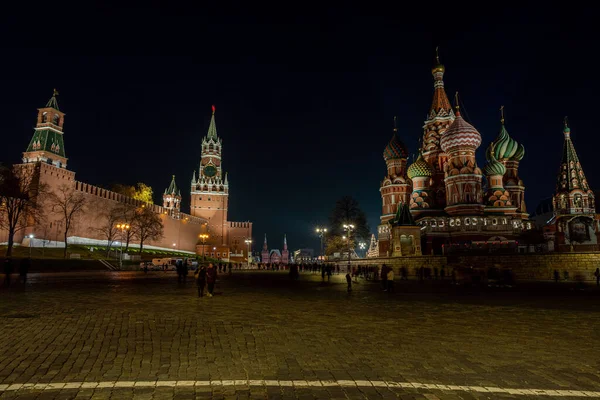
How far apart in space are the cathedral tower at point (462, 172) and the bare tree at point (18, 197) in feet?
158

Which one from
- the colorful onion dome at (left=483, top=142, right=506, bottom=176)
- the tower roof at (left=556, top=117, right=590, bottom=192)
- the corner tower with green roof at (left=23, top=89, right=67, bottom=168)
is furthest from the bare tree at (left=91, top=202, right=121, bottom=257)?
the tower roof at (left=556, top=117, right=590, bottom=192)

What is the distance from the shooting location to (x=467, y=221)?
155 ft

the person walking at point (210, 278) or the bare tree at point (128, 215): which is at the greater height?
the bare tree at point (128, 215)

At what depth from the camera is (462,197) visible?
4884cm

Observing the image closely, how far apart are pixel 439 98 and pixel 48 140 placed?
61.4 meters

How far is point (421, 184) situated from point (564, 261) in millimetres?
28221

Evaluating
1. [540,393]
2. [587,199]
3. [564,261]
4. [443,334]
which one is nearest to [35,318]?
[443,334]

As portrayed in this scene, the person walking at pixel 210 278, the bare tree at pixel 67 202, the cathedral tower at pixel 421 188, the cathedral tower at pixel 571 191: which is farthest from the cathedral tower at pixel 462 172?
the bare tree at pixel 67 202

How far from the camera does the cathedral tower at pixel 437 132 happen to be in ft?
184

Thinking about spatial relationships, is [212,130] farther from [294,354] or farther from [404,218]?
[294,354]

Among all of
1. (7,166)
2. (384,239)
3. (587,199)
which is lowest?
(384,239)

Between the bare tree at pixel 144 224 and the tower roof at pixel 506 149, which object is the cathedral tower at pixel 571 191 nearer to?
the tower roof at pixel 506 149

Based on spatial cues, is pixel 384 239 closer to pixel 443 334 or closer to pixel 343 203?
pixel 343 203

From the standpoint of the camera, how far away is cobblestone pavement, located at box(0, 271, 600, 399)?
4164 millimetres
